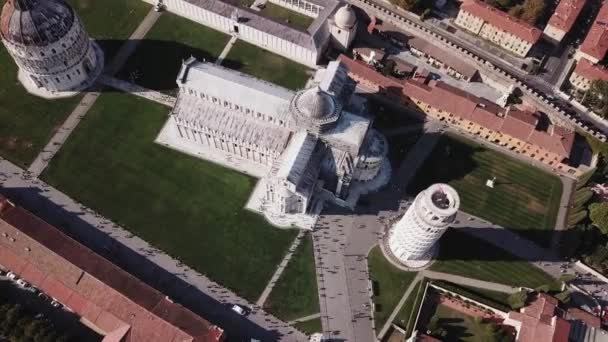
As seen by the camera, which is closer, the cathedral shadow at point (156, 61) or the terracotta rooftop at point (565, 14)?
the cathedral shadow at point (156, 61)

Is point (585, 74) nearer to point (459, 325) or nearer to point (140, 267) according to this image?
point (459, 325)

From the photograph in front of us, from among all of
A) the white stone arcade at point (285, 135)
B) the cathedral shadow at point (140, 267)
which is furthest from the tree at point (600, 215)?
the cathedral shadow at point (140, 267)

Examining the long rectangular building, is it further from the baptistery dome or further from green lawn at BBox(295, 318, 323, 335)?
green lawn at BBox(295, 318, 323, 335)

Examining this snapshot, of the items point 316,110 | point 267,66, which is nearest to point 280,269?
point 316,110

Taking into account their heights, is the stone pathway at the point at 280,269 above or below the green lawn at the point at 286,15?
below

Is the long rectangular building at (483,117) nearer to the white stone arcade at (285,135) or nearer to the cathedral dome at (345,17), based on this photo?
the cathedral dome at (345,17)

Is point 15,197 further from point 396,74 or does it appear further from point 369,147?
point 396,74

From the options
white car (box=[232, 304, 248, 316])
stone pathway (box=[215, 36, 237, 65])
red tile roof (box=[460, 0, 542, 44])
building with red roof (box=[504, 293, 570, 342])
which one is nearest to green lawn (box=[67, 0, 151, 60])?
stone pathway (box=[215, 36, 237, 65])
